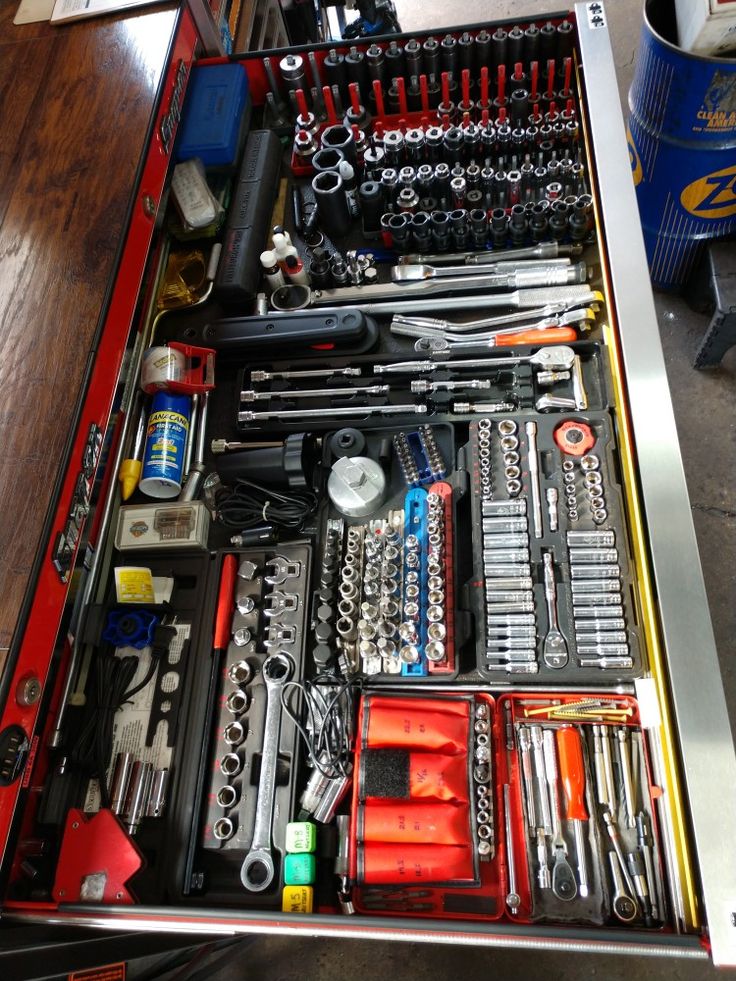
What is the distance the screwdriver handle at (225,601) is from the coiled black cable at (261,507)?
114 millimetres

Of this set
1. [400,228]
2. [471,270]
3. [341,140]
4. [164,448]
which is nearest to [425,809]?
[164,448]

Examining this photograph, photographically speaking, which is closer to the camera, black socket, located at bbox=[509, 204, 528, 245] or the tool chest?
the tool chest

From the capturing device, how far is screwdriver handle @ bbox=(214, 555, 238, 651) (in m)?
1.61

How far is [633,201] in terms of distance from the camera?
1.74 meters

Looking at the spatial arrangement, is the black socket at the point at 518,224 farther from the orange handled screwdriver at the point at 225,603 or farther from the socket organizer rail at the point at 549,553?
the orange handled screwdriver at the point at 225,603

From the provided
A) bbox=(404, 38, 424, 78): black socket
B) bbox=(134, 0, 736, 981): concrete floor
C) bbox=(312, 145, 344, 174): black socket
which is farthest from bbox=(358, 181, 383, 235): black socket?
bbox=(134, 0, 736, 981): concrete floor

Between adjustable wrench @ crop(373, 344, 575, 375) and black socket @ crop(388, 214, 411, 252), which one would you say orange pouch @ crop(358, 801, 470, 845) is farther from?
black socket @ crop(388, 214, 411, 252)

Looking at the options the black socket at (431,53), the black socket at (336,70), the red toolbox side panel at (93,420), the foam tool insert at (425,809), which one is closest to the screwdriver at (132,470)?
the red toolbox side panel at (93,420)

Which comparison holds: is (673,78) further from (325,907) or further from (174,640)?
(325,907)

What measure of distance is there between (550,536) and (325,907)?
0.92 m

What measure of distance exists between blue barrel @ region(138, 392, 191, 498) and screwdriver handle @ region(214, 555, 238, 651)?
0.90 feet

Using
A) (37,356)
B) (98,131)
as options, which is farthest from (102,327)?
(98,131)

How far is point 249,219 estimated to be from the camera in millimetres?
2145

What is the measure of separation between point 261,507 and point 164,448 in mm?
298
